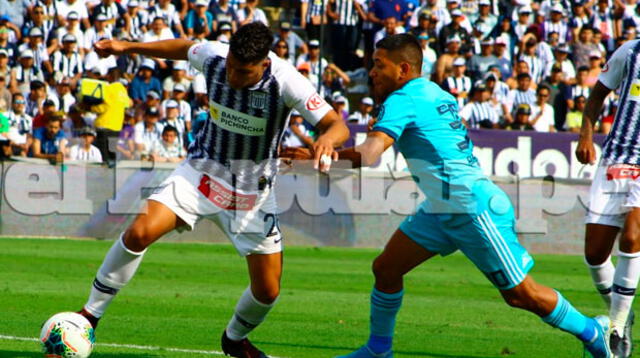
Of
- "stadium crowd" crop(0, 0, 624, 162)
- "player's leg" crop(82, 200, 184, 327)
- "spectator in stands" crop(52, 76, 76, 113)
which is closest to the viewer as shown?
"player's leg" crop(82, 200, 184, 327)

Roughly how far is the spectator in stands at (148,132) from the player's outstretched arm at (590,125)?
10790 millimetres

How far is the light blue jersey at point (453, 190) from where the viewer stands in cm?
648

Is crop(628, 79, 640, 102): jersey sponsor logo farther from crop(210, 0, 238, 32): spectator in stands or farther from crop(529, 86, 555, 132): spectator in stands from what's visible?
crop(210, 0, 238, 32): spectator in stands

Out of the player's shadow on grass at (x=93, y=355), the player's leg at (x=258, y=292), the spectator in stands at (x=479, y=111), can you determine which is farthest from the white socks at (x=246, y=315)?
the spectator in stands at (x=479, y=111)

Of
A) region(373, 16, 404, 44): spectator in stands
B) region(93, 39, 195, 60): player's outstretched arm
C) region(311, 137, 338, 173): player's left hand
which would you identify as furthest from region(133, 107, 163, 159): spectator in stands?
region(311, 137, 338, 173): player's left hand

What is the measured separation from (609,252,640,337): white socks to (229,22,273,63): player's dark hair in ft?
10.6

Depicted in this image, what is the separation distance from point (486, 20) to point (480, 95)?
3746 mm

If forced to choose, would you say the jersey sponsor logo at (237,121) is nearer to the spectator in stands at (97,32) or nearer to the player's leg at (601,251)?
the player's leg at (601,251)

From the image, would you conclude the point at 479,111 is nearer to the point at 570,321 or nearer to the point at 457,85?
the point at 457,85

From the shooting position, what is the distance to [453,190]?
6645 millimetres

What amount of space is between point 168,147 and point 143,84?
2.13 m

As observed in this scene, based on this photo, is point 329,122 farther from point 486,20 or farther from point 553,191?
point 486,20

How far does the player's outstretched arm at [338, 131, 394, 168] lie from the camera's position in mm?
5844

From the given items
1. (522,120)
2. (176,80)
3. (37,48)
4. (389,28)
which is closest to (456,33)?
(389,28)
